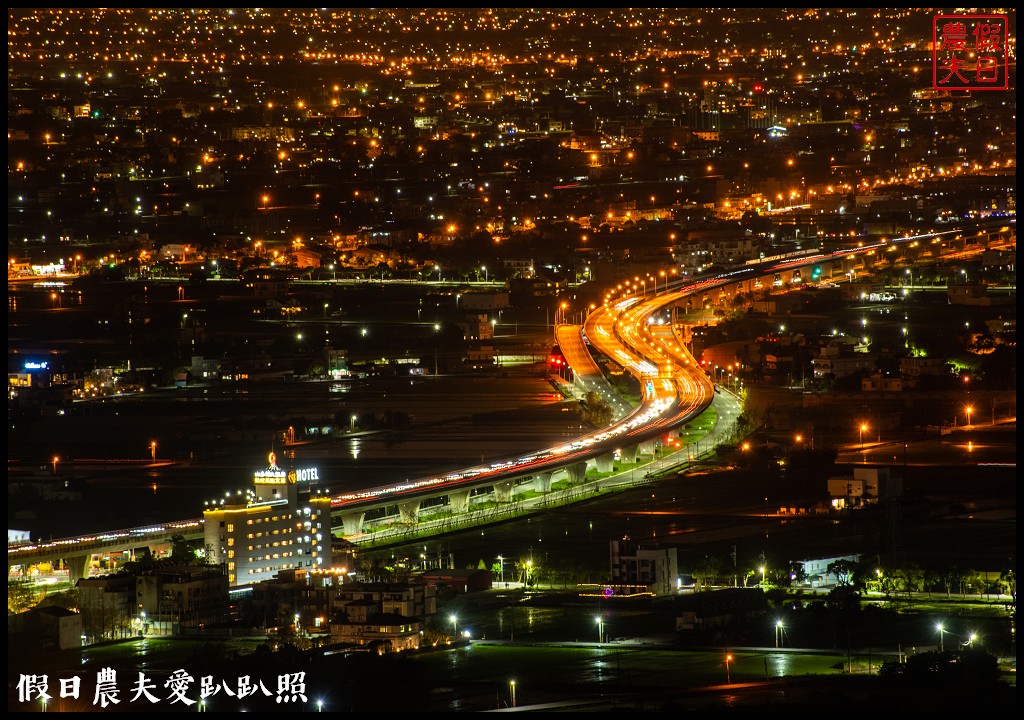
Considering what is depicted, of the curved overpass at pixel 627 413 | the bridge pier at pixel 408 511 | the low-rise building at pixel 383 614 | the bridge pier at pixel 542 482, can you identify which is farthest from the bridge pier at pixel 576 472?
the low-rise building at pixel 383 614

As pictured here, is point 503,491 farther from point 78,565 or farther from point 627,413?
point 627,413

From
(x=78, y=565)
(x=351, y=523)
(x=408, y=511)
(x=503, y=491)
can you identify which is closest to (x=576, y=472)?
(x=503, y=491)

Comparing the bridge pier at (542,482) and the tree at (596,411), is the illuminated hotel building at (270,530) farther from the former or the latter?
the tree at (596,411)

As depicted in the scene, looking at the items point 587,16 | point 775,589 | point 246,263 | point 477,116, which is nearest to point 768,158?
point 477,116

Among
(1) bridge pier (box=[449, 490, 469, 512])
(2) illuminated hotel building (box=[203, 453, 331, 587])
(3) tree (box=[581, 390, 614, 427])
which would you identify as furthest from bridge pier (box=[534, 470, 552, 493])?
(2) illuminated hotel building (box=[203, 453, 331, 587])

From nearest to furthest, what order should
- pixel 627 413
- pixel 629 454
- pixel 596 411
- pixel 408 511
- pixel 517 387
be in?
1. pixel 408 511
2. pixel 629 454
3. pixel 596 411
4. pixel 627 413
5. pixel 517 387
